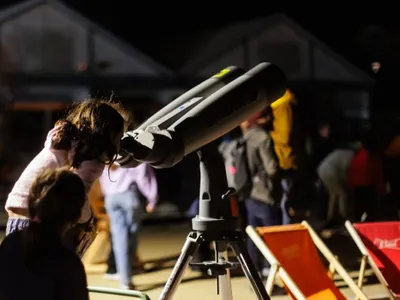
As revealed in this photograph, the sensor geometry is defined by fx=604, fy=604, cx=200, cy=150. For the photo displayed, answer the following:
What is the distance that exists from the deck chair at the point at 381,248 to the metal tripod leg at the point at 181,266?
1.82 meters

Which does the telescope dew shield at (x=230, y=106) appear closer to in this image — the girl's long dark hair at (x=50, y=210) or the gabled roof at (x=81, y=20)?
the girl's long dark hair at (x=50, y=210)

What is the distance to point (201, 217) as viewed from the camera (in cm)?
265

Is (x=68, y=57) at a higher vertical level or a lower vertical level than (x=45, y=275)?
higher

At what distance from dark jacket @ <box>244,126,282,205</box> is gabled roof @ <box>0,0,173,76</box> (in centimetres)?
895

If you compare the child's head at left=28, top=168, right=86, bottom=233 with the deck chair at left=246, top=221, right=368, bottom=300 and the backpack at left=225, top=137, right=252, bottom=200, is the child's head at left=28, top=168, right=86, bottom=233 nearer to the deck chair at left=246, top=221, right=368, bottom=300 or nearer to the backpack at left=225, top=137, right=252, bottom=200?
the deck chair at left=246, top=221, right=368, bottom=300

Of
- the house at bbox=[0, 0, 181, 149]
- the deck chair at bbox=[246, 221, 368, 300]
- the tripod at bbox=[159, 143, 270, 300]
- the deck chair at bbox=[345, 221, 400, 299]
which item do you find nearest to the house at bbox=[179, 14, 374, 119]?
the house at bbox=[0, 0, 181, 149]

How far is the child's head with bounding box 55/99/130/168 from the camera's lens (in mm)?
2457

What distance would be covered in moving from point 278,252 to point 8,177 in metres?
8.09

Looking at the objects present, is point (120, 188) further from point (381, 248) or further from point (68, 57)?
point (68, 57)

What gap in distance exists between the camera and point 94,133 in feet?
8.09

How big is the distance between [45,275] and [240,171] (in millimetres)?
3390

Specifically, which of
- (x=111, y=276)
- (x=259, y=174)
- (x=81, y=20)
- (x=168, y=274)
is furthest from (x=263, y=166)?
(x=81, y=20)

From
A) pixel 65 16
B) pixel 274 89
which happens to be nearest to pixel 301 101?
pixel 65 16

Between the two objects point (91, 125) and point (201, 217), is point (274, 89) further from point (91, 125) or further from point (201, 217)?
point (91, 125)
